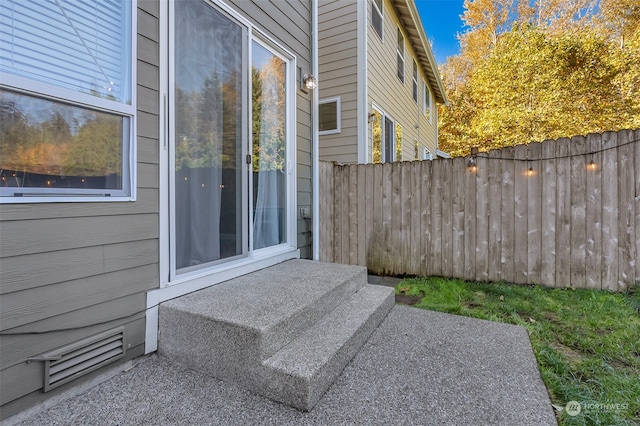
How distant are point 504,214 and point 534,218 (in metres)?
0.30

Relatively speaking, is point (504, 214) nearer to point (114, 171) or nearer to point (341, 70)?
point (341, 70)

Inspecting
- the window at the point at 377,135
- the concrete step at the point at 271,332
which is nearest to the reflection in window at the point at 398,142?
the window at the point at 377,135

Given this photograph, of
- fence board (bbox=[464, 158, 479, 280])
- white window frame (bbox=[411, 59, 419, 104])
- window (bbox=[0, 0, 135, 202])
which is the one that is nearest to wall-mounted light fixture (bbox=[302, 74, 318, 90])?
window (bbox=[0, 0, 135, 202])

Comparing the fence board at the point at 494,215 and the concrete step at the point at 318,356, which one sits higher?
the fence board at the point at 494,215

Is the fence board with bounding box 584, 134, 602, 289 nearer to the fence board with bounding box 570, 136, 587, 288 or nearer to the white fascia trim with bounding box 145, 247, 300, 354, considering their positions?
the fence board with bounding box 570, 136, 587, 288

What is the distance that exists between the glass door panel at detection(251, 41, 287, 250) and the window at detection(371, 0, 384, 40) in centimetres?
352

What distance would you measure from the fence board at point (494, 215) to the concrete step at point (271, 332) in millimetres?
1969

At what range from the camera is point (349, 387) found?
1757 mm

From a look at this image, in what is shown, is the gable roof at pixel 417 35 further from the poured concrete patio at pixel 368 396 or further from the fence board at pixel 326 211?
the poured concrete patio at pixel 368 396

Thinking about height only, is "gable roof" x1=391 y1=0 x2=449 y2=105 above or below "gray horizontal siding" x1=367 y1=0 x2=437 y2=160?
above

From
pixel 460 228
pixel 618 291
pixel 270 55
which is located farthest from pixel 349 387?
pixel 618 291

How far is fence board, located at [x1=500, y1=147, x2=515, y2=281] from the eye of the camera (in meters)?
3.69

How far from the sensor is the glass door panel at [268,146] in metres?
3.03

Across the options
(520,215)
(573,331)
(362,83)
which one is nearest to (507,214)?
(520,215)
